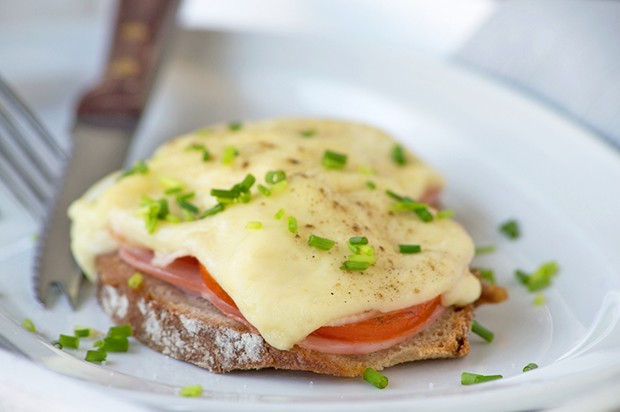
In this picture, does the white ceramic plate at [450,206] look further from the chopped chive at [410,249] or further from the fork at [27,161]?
the chopped chive at [410,249]

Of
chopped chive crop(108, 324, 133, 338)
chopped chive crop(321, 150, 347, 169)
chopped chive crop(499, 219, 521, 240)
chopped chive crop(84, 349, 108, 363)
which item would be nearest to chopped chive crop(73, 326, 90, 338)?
chopped chive crop(108, 324, 133, 338)

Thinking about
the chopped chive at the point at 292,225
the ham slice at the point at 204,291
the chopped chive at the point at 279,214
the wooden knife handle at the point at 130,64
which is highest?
the chopped chive at the point at 292,225

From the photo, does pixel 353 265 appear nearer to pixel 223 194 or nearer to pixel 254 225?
pixel 254 225

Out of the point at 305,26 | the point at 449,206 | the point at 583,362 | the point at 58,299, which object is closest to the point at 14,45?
the point at 305,26

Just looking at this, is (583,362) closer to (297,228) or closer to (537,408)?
(537,408)

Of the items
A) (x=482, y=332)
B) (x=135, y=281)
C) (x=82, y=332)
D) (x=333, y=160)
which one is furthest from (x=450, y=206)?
(x=82, y=332)

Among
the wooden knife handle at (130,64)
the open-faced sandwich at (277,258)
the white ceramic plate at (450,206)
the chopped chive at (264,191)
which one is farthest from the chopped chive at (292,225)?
the wooden knife handle at (130,64)
